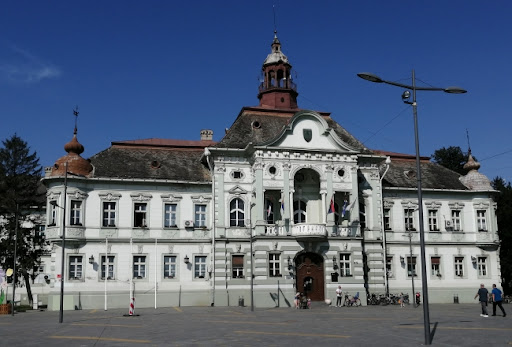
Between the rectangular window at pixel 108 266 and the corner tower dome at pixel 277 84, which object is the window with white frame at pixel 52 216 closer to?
the rectangular window at pixel 108 266

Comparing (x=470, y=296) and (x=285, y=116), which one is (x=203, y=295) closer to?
(x=285, y=116)

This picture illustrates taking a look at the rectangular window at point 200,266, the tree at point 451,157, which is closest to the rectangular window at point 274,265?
the rectangular window at point 200,266

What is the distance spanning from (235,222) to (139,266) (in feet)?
25.7

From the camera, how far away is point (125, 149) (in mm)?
45344

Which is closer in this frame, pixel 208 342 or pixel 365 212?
pixel 208 342

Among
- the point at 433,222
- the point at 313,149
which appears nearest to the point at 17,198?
the point at 313,149

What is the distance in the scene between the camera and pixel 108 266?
4119 centimetres

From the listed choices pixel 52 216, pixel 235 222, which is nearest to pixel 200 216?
pixel 235 222

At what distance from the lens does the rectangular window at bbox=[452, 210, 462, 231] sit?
4841cm

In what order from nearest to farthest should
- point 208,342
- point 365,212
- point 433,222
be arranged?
point 208,342 < point 365,212 < point 433,222

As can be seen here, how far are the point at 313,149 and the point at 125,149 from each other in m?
15.2

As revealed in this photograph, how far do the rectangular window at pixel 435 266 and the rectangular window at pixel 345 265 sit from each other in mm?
9197

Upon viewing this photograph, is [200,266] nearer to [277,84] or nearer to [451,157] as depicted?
[277,84]

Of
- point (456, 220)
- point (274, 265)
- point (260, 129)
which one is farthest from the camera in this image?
point (456, 220)
